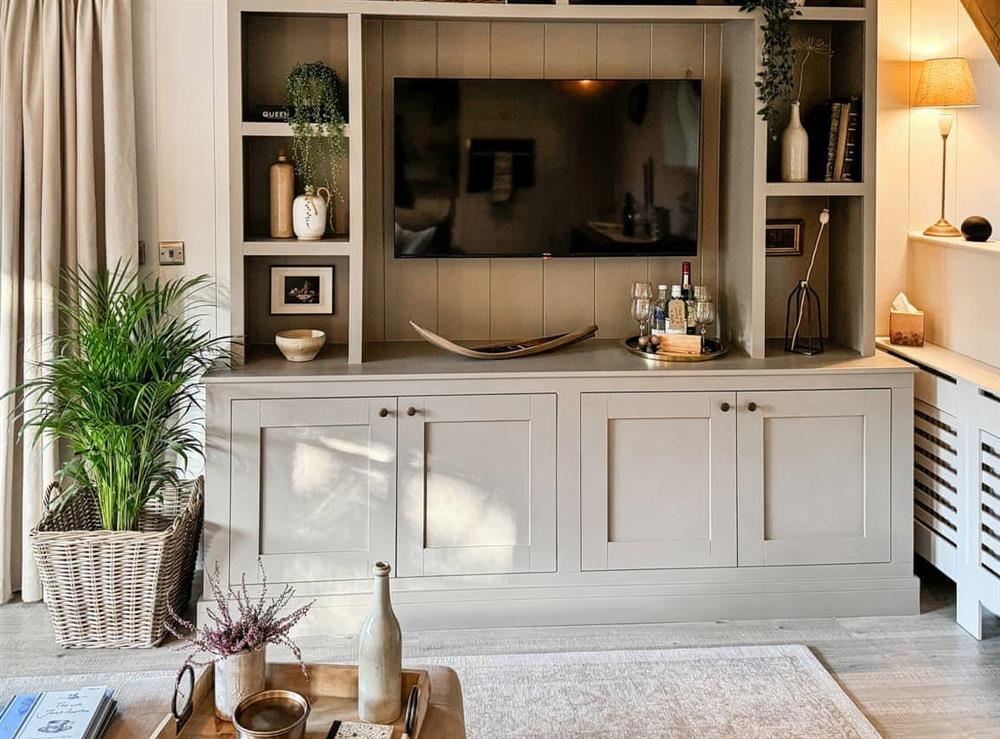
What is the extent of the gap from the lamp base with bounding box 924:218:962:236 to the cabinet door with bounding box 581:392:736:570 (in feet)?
3.59

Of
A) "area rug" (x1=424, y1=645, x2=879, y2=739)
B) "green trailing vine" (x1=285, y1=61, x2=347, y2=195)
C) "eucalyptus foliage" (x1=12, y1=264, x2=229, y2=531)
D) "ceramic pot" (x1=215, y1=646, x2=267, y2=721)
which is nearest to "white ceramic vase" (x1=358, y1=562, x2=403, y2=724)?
"ceramic pot" (x1=215, y1=646, x2=267, y2=721)

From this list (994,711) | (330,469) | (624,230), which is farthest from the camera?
(624,230)

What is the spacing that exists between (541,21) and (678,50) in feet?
1.72

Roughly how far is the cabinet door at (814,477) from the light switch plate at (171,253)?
1958 millimetres

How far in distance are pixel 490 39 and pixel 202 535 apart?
197 cm

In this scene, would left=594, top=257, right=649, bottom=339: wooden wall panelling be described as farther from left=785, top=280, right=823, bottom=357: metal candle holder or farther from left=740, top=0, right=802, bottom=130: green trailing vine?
left=740, top=0, right=802, bottom=130: green trailing vine

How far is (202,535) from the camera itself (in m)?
3.60

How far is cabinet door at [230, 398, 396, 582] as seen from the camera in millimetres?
3449

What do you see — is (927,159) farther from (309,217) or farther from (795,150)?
(309,217)

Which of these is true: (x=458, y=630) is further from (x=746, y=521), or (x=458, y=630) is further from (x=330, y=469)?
(x=746, y=521)

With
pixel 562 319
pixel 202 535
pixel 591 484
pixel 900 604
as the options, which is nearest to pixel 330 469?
pixel 202 535

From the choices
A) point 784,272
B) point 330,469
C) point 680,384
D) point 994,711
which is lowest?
point 994,711

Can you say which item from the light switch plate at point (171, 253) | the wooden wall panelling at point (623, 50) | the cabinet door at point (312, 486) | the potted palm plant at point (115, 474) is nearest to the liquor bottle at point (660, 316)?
the wooden wall panelling at point (623, 50)

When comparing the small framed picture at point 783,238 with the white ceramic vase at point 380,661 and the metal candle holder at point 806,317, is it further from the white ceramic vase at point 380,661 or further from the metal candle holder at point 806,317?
the white ceramic vase at point 380,661
